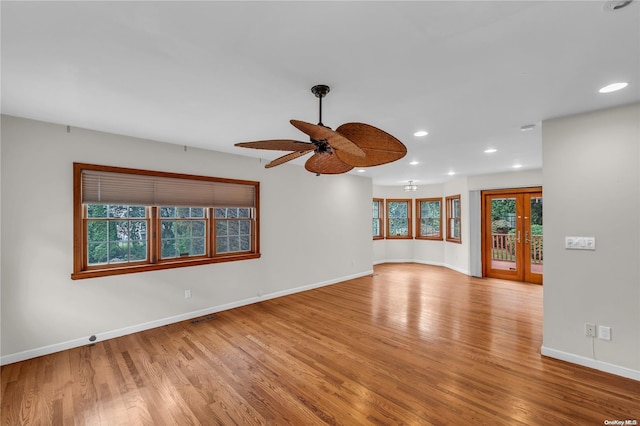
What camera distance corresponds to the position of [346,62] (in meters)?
1.88

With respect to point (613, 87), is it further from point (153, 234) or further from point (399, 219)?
point (399, 219)

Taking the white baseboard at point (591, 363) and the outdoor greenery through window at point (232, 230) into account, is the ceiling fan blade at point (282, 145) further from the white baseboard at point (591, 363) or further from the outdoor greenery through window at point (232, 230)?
the white baseboard at point (591, 363)

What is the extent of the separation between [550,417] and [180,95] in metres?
3.84

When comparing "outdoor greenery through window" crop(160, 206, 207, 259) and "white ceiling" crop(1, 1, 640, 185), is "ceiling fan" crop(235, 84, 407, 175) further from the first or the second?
"outdoor greenery through window" crop(160, 206, 207, 259)

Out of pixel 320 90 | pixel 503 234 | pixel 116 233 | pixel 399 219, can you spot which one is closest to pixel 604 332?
pixel 320 90

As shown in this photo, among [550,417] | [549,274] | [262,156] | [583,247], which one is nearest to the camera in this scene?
[550,417]

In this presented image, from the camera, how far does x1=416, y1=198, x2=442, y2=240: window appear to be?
8.66 meters

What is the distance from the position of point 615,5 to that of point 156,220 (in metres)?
4.62

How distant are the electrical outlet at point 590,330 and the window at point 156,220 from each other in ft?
14.2

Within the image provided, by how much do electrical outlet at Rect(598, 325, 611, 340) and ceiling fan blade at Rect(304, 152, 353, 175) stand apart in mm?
2837

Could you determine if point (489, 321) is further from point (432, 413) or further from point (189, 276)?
point (189, 276)

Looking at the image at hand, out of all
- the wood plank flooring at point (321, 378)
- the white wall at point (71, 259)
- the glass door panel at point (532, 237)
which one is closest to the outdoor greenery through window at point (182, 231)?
the white wall at point (71, 259)

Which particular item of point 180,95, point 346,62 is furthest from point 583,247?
point 180,95

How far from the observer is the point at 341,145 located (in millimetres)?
1686
